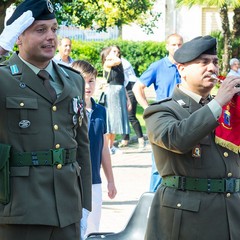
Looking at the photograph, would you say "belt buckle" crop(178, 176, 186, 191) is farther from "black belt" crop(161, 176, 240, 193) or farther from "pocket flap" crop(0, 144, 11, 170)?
"pocket flap" crop(0, 144, 11, 170)

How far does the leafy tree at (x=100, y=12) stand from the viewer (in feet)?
46.4

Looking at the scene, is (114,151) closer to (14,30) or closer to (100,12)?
(14,30)

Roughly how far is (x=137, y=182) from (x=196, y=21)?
33.9 metres

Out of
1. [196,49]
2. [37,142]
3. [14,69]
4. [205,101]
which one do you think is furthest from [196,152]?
[14,69]

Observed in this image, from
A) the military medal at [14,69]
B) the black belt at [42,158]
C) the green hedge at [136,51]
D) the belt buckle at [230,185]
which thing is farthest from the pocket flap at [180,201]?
the green hedge at [136,51]

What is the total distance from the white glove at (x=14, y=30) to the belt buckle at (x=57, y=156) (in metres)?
0.57

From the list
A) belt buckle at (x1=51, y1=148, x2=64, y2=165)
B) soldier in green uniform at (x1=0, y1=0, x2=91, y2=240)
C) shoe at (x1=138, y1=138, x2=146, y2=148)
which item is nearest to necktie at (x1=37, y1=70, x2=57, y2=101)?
soldier in green uniform at (x1=0, y1=0, x2=91, y2=240)

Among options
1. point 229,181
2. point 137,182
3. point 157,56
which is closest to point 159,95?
point 137,182

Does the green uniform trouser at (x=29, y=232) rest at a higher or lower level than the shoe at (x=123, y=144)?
higher

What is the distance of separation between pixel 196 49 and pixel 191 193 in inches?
31.0

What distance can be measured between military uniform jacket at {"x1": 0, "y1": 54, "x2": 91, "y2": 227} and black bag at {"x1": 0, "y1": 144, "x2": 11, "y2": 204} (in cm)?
3

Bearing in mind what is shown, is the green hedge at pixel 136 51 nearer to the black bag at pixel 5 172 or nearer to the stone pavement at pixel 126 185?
the stone pavement at pixel 126 185

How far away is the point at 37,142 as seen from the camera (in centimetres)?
455

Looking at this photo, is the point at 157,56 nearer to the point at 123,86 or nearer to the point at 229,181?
the point at 123,86
